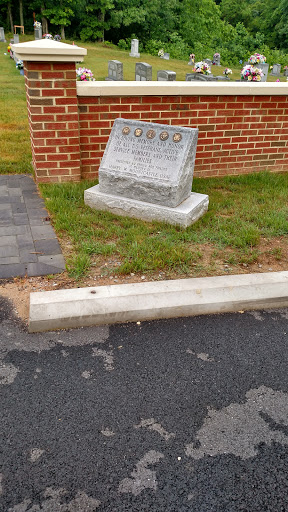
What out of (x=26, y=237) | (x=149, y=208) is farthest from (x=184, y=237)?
(x=26, y=237)

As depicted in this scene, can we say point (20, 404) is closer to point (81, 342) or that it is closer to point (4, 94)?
point (81, 342)

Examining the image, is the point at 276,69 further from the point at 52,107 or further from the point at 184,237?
the point at 184,237

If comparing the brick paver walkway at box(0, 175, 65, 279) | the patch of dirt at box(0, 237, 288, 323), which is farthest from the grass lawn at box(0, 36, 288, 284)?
the brick paver walkway at box(0, 175, 65, 279)

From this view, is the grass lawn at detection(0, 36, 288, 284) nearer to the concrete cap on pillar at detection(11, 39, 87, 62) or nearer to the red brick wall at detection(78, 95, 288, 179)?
the red brick wall at detection(78, 95, 288, 179)

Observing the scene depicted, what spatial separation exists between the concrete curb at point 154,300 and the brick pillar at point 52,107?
2598 mm

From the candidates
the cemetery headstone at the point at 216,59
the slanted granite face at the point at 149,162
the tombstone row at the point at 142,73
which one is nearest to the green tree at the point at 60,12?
the cemetery headstone at the point at 216,59

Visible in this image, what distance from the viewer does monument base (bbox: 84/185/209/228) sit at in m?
4.36

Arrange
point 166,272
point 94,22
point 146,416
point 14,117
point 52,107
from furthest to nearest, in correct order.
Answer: point 94,22
point 14,117
point 52,107
point 166,272
point 146,416

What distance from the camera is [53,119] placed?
16.6ft

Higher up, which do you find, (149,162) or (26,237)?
(149,162)

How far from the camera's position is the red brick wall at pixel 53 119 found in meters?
A: 4.84

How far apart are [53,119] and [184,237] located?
2240 millimetres

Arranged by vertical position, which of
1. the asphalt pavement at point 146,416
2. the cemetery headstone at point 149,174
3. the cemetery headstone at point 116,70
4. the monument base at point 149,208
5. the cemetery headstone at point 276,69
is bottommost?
the cemetery headstone at point 276,69

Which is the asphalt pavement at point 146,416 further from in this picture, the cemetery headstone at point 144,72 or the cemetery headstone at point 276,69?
the cemetery headstone at point 276,69
